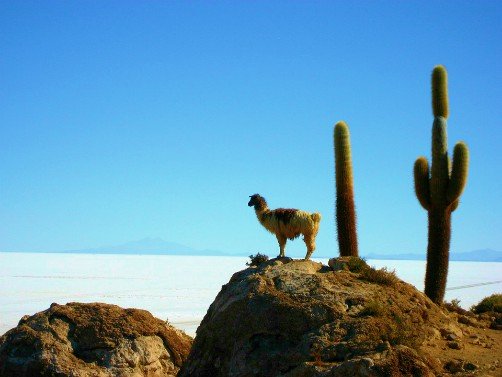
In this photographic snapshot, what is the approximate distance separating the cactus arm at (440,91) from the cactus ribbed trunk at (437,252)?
9.20ft

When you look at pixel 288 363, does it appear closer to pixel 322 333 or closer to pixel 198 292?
pixel 322 333

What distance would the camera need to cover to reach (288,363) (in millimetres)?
9430

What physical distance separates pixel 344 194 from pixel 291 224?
5.77 m

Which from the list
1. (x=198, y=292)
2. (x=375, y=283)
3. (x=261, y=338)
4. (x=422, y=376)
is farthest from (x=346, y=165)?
(x=198, y=292)

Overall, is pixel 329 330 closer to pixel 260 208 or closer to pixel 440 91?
pixel 260 208

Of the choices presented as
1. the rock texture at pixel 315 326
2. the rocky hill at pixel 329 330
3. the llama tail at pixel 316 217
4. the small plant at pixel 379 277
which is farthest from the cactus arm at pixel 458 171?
the small plant at pixel 379 277

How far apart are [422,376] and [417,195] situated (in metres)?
11.8

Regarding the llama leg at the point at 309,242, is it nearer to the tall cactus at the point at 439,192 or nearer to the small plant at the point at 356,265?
the small plant at the point at 356,265

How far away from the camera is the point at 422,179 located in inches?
768

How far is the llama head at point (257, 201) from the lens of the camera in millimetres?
13875

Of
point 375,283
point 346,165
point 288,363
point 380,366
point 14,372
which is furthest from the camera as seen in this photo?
point 346,165

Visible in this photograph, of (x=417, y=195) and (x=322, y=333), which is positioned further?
(x=417, y=195)

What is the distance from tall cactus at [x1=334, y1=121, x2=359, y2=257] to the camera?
18578 mm

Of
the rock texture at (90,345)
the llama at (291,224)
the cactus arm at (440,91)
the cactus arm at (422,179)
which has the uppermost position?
the cactus arm at (440,91)
